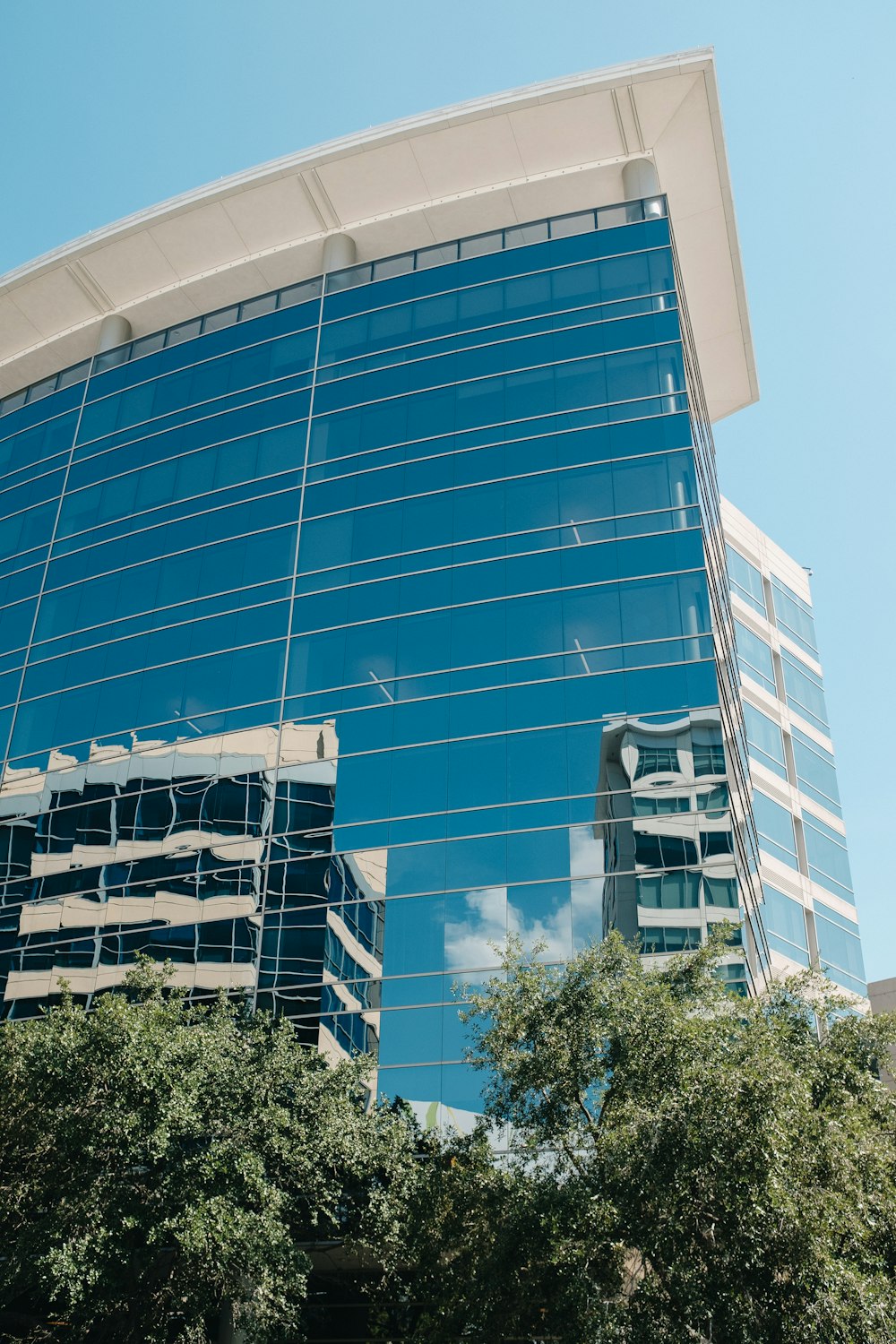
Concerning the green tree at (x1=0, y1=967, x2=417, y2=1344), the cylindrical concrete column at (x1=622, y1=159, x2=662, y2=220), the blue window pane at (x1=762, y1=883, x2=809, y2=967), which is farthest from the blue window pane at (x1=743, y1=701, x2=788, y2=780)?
the green tree at (x1=0, y1=967, x2=417, y2=1344)

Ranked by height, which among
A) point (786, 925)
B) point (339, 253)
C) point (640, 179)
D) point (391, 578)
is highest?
point (339, 253)

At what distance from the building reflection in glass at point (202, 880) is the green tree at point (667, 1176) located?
1040 centimetres

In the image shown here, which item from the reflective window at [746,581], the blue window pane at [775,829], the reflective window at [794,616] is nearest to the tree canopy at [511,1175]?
the blue window pane at [775,829]

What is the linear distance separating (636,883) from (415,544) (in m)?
12.4

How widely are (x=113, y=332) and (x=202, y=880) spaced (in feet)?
77.7

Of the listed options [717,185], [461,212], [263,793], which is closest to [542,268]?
[461,212]

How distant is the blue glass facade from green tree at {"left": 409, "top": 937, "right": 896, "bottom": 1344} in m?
8.51

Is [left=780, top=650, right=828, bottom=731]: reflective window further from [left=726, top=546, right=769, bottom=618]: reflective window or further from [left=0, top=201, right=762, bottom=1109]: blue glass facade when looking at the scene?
[left=0, top=201, right=762, bottom=1109]: blue glass facade

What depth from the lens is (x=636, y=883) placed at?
28.0 metres

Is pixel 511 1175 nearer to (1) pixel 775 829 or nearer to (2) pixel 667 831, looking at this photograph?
(2) pixel 667 831

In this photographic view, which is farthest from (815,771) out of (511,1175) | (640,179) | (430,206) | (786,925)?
(511,1175)

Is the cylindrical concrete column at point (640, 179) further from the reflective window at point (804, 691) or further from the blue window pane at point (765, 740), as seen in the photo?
the reflective window at point (804, 691)

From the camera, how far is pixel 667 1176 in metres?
15.0

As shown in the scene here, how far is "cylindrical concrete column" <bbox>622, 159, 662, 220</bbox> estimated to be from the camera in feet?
128
